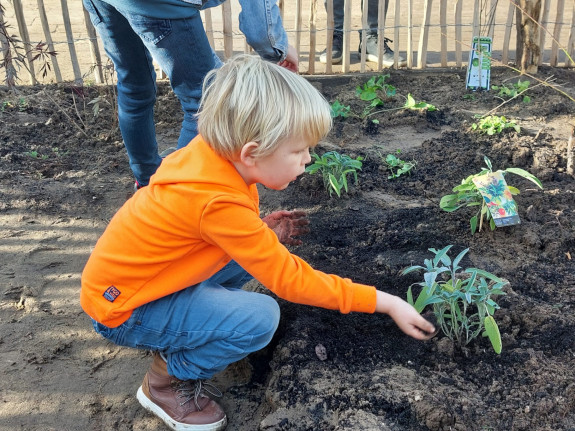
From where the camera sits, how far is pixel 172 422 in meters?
2.03

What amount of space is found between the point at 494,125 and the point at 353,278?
1.85 m

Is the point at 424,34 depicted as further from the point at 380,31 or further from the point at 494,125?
the point at 494,125

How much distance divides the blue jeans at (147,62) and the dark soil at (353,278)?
1.66 feet

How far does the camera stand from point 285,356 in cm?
213

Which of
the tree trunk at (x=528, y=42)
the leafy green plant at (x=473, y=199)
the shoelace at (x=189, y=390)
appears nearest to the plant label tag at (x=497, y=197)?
the leafy green plant at (x=473, y=199)

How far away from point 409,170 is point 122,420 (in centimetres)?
212

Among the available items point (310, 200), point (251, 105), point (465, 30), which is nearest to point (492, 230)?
point (310, 200)

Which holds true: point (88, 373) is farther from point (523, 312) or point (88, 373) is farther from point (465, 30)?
point (465, 30)

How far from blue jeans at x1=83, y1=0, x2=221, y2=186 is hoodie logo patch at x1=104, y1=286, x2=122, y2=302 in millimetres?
1048

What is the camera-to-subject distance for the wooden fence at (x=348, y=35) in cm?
464

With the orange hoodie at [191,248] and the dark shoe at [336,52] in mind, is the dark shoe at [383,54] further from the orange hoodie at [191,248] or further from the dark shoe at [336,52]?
the orange hoodie at [191,248]

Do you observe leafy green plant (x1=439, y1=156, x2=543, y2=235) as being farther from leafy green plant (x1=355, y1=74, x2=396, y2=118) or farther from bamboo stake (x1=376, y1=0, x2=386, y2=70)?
bamboo stake (x1=376, y1=0, x2=386, y2=70)

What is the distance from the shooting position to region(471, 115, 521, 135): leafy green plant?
3.80 metres

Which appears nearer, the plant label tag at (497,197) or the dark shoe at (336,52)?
the plant label tag at (497,197)
